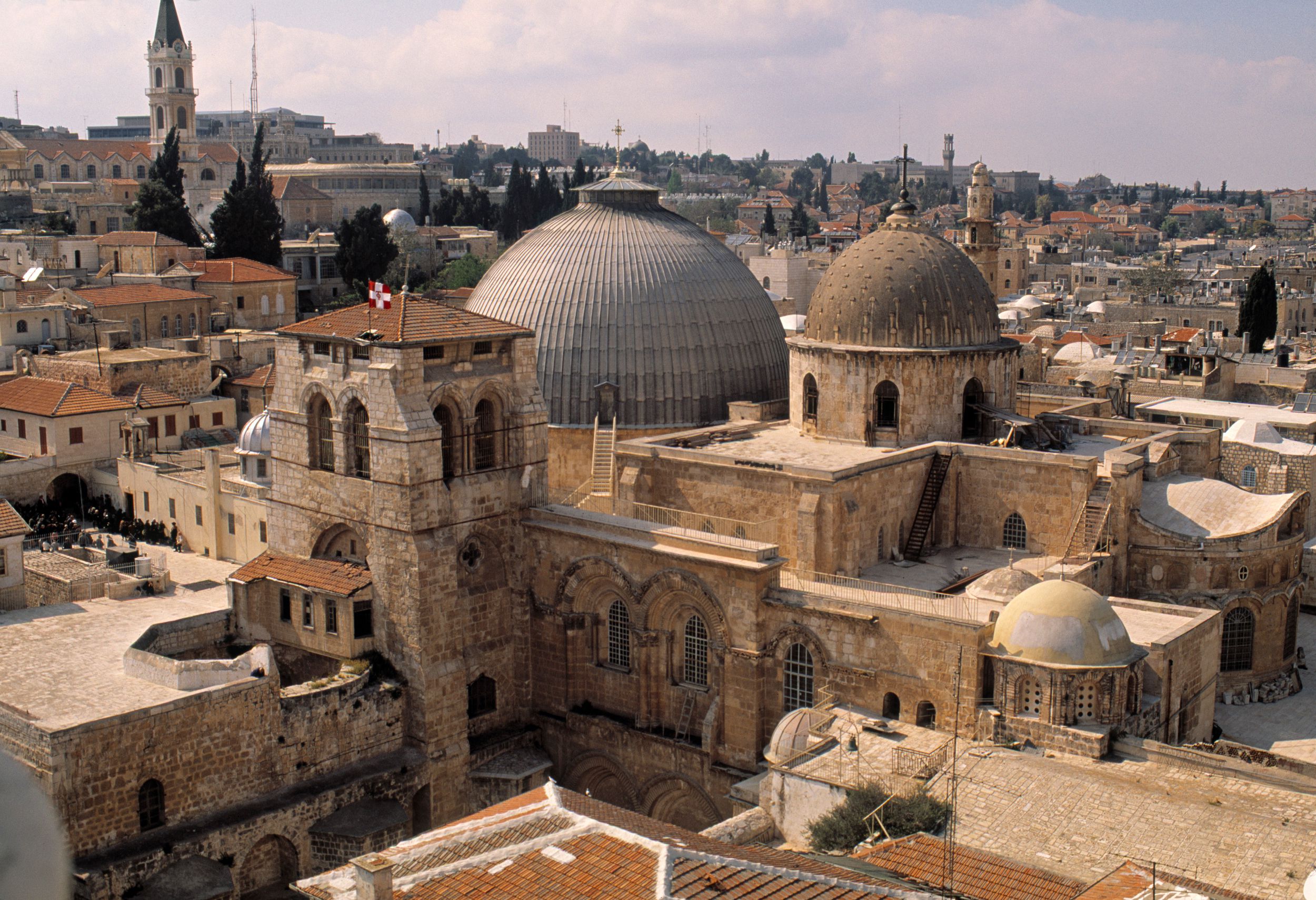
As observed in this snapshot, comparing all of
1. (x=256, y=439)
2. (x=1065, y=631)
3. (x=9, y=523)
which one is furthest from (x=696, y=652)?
(x=9, y=523)

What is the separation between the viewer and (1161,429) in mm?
34625

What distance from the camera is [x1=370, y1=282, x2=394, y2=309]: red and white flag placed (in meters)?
26.7

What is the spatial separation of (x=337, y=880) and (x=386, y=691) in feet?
26.4

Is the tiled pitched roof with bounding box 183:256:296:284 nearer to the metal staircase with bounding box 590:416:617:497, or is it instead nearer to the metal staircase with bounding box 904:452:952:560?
the metal staircase with bounding box 590:416:617:497

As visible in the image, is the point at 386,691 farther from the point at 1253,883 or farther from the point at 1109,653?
the point at 1253,883

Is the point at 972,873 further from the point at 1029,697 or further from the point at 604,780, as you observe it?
the point at 604,780

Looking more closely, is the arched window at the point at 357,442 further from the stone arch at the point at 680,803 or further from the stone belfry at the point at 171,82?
the stone belfry at the point at 171,82

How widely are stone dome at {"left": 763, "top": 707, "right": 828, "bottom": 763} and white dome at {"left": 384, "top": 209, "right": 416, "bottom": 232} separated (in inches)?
2636

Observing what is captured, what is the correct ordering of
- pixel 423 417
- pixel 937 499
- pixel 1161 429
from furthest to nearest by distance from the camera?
1. pixel 1161 429
2. pixel 937 499
3. pixel 423 417

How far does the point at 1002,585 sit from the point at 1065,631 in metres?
3.14

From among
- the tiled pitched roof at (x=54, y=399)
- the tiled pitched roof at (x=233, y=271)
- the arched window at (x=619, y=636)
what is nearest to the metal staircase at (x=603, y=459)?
the arched window at (x=619, y=636)

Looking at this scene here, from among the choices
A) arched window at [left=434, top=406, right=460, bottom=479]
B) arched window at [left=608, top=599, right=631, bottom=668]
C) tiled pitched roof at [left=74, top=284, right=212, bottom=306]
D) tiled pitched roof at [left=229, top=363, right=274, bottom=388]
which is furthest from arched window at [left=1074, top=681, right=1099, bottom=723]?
tiled pitched roof at [left=74, top=284, right=212, bottom=306]

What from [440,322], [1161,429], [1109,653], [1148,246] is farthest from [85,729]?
[1148,246]

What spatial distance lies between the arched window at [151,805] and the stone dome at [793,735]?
34.0ft
